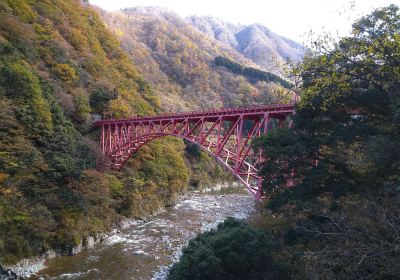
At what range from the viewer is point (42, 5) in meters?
31.9

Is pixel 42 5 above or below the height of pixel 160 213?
above

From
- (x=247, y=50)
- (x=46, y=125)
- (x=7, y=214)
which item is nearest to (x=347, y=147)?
(x=7, y=214)

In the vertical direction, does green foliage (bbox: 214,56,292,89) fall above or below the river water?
above

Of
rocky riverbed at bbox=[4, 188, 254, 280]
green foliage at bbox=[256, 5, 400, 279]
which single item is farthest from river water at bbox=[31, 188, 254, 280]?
green foliage at bbox=[256, 5, 400, 279]

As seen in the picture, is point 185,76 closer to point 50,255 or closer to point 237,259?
point 50,255

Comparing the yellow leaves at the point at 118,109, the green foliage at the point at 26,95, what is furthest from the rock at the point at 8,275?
the yellow leaves at the point at 118,109

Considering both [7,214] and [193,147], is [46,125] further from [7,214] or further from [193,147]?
[193,147]

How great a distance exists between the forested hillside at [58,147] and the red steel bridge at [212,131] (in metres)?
1.66

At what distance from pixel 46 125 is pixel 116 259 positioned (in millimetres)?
8204

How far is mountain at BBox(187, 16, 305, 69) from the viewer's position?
15075 cm

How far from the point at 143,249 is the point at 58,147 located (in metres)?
7.24

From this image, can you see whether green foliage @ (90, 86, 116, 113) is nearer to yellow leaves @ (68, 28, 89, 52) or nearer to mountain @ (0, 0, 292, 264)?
mountain @ (0, 0, 292, 264)

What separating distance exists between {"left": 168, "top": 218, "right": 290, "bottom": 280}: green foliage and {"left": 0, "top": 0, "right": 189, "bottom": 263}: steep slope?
794 cm

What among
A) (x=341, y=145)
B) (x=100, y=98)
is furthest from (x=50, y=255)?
(x=100, y=98)
